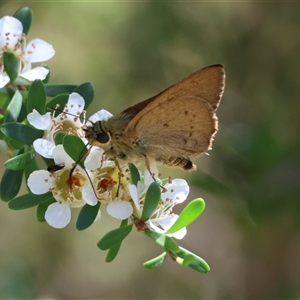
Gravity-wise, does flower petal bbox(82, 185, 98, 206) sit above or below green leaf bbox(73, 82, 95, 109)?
below

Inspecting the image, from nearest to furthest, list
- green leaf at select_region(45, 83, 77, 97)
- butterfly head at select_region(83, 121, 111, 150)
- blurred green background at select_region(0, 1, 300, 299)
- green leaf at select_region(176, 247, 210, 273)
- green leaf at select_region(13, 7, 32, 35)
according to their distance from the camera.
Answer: green leaf at select_region(176, 247, 210, 273), butterfly head at select_region(83, 121, 111, 150), green leaf at select_region(45, 83, 77, 97), green leaf at select_region(13, 7, 32, 35), blurred green background at select_region(0, 1, 300, 299)

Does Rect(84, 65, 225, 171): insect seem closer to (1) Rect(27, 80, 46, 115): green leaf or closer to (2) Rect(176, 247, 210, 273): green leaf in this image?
(1) Rect(27, 80, 46, 115): green leaf

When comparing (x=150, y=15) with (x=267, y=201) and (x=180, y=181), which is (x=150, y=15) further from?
(x=180, y=181)

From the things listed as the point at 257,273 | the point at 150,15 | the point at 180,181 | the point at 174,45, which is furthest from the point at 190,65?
the point at 180,181

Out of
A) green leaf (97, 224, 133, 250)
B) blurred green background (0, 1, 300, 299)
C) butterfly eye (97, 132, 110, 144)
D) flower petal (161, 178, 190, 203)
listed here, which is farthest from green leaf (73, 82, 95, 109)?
blurred green background (0, 1, 300, 299)

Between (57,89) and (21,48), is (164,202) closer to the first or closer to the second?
(57,89)

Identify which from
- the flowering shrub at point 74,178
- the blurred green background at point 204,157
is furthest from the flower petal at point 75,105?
Answer: the blurred green background at point 204,157
